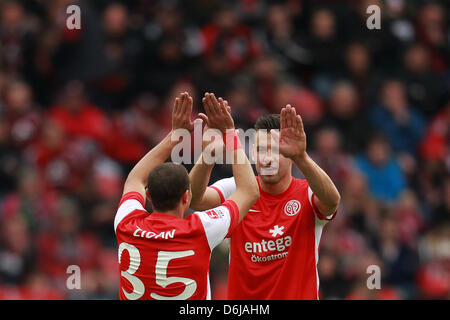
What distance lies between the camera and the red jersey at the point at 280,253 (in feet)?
17.4

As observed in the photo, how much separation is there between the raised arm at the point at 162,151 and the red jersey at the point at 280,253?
2.64 ft

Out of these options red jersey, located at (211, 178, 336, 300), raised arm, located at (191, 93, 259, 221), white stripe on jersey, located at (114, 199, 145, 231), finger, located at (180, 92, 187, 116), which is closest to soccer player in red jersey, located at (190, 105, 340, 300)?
red jersey, located at (211, 178, 336, 300)

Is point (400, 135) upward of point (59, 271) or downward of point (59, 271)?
upward


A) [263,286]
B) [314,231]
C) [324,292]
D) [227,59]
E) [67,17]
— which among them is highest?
[67,17]

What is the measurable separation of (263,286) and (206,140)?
1.11 m

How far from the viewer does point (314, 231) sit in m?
5.39

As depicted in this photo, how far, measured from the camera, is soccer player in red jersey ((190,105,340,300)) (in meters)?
5.31

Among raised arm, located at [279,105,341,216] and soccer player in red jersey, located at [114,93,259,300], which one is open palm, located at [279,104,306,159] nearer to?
raised arm, located at [279,105,341,216]

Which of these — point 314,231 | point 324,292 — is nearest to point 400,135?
point 324,292

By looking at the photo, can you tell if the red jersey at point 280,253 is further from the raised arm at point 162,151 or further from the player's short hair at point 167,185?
the player's short hair at point 167,185

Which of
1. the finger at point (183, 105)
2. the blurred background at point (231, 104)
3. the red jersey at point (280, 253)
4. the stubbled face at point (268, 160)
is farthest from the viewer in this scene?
the blurred background at point (231, 104)

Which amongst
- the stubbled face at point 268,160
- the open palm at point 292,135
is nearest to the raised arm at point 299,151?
the open palm at point 292,135
